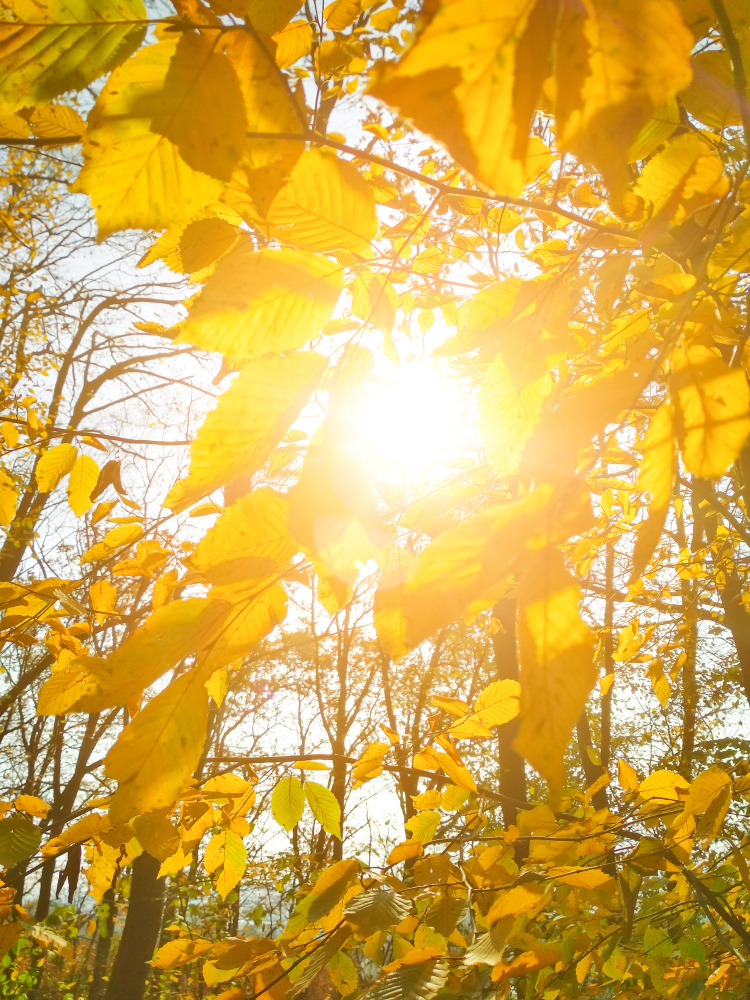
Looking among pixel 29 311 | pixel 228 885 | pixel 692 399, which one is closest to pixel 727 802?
pixel 692 399

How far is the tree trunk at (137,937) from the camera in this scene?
487 cm

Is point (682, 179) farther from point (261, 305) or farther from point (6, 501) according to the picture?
point (6, 501)

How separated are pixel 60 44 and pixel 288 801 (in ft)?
4.28

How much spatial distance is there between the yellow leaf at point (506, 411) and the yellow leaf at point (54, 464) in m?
1.09

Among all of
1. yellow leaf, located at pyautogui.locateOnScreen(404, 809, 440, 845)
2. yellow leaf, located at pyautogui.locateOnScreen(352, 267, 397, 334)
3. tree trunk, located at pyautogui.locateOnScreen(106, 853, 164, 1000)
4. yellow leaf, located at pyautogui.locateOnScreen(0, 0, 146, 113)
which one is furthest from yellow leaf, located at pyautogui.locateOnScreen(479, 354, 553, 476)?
tree trunk, located at pyautogui.locateOnScreen(106, 853, 164, 1000)

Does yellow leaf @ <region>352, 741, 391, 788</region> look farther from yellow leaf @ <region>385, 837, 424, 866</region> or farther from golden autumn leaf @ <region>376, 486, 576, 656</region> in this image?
golden autumn leaf @ <region>376, 486, 576, 656</region>

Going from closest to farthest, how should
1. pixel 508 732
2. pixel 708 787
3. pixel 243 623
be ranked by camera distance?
pixel 243 623 → pixel 708 787 → pixel 508 732

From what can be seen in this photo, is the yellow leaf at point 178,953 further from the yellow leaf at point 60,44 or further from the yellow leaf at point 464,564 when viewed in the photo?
the yellow leaf at point 60,44

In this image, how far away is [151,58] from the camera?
40 centimetres

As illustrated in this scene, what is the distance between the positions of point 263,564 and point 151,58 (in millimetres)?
360

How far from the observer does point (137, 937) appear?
16.3 ft

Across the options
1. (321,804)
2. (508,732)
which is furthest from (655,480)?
(508,732)

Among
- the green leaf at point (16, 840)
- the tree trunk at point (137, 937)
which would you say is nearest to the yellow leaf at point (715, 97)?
the green leaf at point (16, 840)

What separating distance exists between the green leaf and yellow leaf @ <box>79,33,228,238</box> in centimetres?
129
